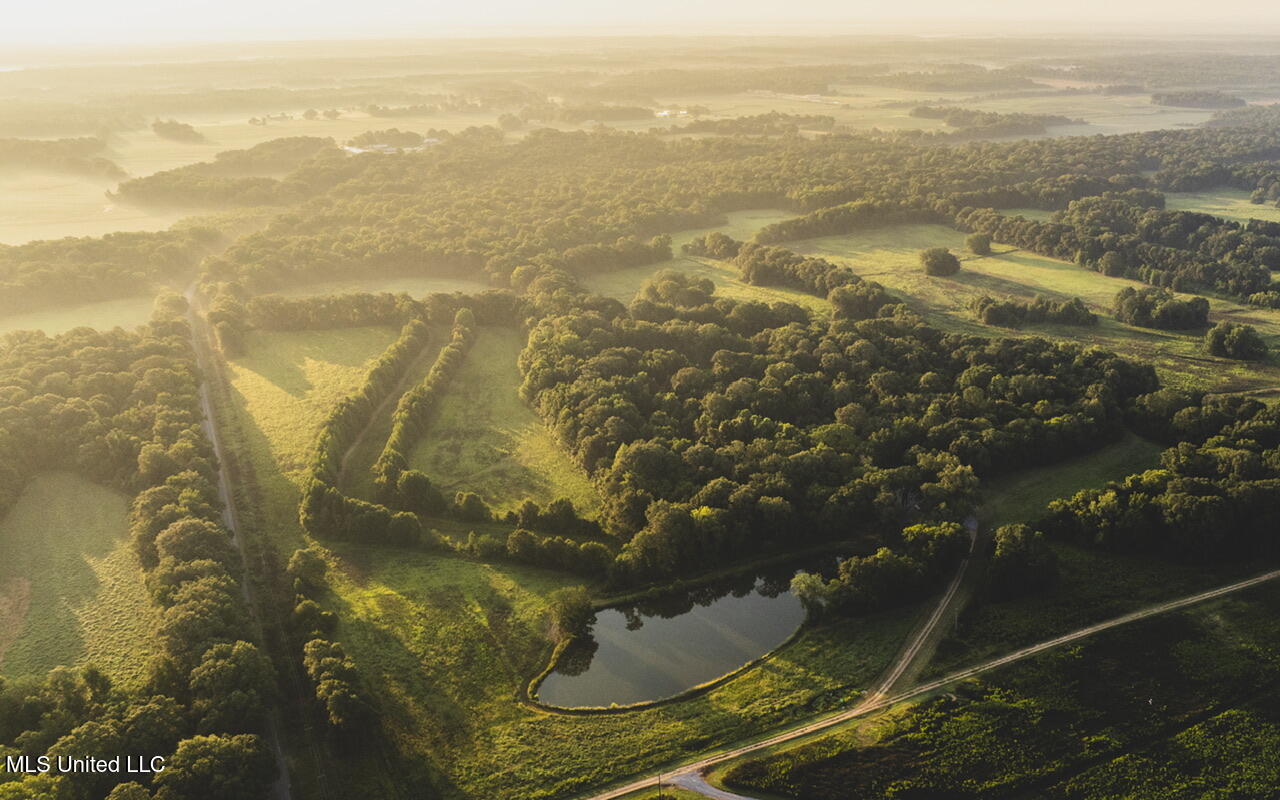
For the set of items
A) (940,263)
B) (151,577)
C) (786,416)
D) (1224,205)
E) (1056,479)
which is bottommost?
(151,577)

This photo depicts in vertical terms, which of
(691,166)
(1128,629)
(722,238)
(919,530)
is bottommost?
(1128,629)

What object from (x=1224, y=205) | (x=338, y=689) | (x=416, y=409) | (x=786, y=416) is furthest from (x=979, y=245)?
(x=338, y=689)

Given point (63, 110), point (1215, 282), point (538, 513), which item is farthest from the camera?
point (63, 110)

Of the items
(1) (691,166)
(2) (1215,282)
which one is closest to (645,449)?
(2) (1215,282)

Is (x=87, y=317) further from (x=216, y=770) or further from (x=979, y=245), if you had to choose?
(x=979, y=245)

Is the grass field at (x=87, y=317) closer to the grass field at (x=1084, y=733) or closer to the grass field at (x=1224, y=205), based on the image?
the grass field at (x=1084, y=733)

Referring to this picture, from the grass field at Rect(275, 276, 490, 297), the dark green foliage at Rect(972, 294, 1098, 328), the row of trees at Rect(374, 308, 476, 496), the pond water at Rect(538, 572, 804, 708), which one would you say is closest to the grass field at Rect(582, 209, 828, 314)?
the grass field at Rect(275, 276, 490, 297)

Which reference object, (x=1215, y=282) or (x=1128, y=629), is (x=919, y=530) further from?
(x=1215, y=282)
